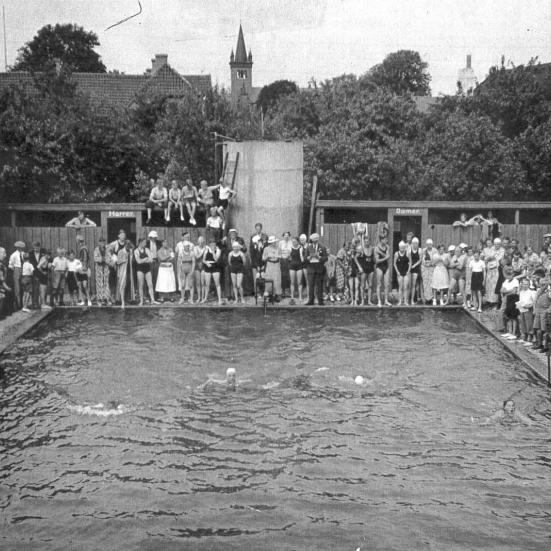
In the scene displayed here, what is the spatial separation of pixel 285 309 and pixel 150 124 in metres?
19.2

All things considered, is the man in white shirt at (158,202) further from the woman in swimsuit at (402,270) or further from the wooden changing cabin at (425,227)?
the woman in swimsuit at (402,270)

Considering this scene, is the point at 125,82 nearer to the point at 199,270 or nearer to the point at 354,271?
the point at 199,270

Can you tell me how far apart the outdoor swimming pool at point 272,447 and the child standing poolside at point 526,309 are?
0.76 meters

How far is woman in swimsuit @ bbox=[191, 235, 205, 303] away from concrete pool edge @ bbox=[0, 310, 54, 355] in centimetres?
439

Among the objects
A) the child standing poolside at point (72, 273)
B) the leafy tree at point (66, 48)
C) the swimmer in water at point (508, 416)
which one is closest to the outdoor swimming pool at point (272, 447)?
the swimmer in water at point (508, 416)

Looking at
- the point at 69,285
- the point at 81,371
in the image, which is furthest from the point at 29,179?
the point at 81,371

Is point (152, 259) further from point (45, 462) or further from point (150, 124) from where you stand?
point (150, 124)

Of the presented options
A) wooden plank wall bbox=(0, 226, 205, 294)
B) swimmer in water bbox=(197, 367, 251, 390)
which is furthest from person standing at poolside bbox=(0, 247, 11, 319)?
swimmer in water bbox=(197, 367, 251, 390)

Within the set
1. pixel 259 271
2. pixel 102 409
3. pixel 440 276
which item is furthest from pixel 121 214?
pixel 102 409

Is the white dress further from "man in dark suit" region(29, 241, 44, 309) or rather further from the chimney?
the chimney

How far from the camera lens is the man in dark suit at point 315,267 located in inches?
1019

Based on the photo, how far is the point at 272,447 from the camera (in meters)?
13.8

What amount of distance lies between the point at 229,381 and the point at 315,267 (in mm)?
9256

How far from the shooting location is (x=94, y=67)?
2785 inches
